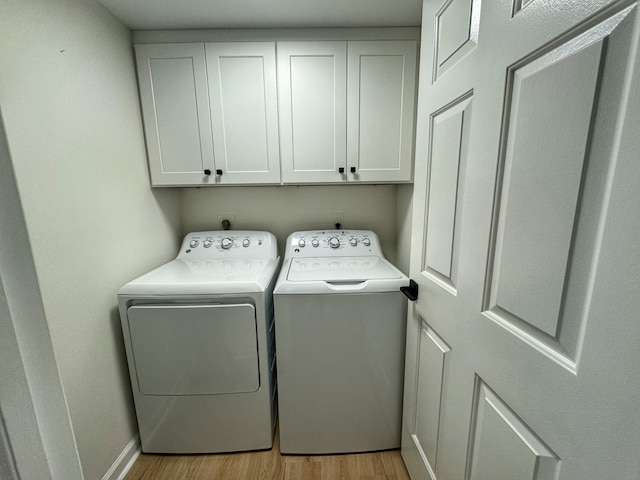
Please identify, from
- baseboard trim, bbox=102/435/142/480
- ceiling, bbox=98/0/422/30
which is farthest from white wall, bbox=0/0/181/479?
ceiling, bbox=98/0/422/30

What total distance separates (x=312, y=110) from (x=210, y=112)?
59 cm

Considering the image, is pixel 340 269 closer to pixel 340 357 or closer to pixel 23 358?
pixel 340 357

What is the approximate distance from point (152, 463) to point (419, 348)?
60.4 inches

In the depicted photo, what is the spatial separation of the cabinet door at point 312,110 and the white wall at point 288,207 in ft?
1.09

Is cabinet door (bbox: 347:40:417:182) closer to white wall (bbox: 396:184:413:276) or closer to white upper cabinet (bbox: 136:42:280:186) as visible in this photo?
white wall (bbox: 396:184:413:276)

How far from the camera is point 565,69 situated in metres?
0.44

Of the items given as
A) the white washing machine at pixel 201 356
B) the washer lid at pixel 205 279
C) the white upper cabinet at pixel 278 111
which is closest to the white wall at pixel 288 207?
the white upper cabinet at pixel 278 111

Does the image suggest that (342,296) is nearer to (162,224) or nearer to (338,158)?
(338,158)

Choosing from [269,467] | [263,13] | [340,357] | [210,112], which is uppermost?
[263,13]

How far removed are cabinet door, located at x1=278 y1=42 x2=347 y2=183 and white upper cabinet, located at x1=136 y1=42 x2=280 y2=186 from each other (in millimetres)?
72

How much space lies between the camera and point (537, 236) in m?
0.50

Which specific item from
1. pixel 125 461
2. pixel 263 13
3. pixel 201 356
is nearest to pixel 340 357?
pixel 201 356

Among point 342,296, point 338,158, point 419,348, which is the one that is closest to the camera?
point 419,348

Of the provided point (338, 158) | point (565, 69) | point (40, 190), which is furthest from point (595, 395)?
point (40, 190)
